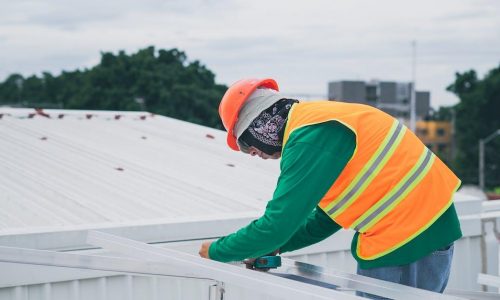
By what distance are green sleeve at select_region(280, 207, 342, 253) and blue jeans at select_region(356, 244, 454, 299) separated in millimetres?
370

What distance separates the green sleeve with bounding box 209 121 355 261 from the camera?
281 centimetres

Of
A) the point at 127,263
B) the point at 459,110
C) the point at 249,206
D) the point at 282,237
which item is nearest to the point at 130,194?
the point at 249,206

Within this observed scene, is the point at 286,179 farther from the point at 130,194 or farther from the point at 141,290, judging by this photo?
the point at 130,194

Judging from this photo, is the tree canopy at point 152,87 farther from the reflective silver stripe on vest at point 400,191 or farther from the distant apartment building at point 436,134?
the reflective silver stripe on vest at point 400,191

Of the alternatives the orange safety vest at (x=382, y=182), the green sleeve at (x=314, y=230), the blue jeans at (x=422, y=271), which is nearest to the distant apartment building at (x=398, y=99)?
the green sleeve at (x=314, y=230)

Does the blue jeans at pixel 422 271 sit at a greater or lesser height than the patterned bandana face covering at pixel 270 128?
lesser

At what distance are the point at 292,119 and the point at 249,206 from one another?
122 inches

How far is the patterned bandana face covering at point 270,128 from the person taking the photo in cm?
314

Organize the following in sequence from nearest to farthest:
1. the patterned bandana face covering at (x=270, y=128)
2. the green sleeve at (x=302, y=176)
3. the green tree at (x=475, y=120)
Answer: the green sleeve at (x=302, y=176) < the patterned bandana face covering at (x=270, y=128) < the green tree at (x=475, y=120)

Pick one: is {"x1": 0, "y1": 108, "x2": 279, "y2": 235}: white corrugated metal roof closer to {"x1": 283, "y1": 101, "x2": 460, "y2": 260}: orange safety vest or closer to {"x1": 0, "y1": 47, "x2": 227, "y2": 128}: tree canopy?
{"x1": 283, "y1": 101, "x2": 460, "y2": 260}: orange safety vest

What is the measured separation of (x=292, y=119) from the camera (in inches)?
119

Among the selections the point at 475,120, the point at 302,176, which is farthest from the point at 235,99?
the point at 475,120

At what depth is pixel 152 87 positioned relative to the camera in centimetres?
4328

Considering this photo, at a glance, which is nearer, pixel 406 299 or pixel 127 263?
pixel 406 299
